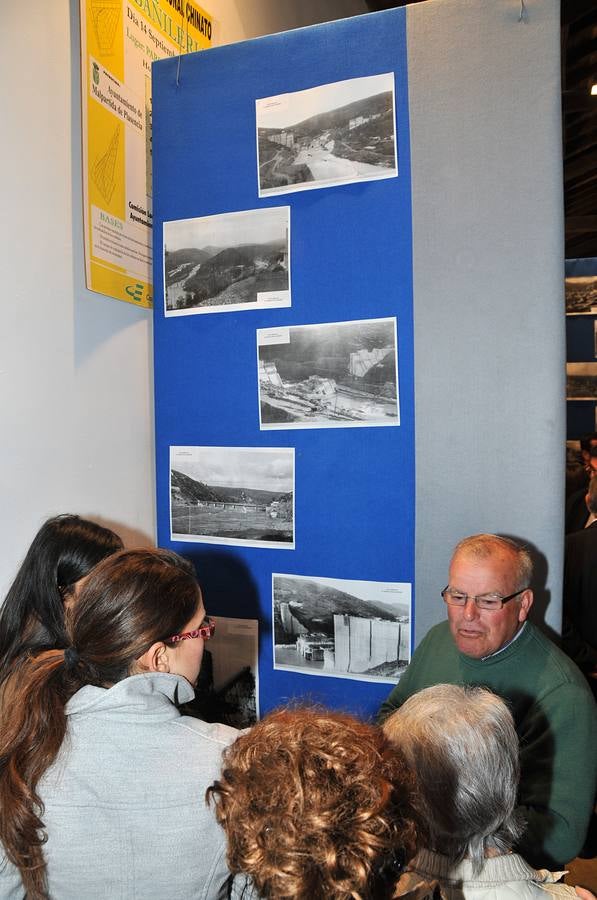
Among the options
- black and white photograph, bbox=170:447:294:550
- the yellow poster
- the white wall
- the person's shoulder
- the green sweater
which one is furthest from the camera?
black and white photograph, bbox=170:447:294:550

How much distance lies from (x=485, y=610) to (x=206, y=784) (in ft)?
3.02

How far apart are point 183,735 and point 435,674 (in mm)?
946

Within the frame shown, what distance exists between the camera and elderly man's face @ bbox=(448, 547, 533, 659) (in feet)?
5.15

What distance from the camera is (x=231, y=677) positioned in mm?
2029

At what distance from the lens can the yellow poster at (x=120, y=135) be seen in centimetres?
182

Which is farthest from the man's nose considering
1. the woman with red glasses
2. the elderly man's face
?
the woman with red glasses

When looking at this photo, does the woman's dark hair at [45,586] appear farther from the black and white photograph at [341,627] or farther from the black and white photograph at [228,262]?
the black and white photograph at [228,262]

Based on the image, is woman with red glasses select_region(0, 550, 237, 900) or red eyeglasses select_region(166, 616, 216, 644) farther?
red eyeglasses select_region(166, 616, 216, 644)

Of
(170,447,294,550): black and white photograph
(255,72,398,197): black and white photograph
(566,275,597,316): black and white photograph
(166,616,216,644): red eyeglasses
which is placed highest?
(566,275,597,316): black and white photograph

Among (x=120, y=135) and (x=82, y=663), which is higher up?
(x=120, y=135)

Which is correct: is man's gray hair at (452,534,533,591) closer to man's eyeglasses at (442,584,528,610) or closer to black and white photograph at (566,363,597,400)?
man's eyeglasses at (442,584,528,610)

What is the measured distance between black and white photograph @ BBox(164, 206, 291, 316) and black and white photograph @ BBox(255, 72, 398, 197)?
0.11 metres

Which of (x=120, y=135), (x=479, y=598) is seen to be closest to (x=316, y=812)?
(x=479, y=598)

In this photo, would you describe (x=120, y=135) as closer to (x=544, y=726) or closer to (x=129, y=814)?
(x=129, y=814)
